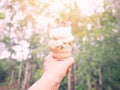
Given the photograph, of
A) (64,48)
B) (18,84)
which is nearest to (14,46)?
(18,84)

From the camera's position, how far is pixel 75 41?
572 cm

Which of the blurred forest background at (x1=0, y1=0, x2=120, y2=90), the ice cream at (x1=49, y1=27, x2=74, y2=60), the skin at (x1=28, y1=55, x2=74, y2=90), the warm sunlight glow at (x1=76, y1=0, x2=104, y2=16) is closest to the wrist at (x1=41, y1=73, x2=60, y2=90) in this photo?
the skin at (x1=28, y1=55, x2=74, y2=90)

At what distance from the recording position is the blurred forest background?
5605 mm

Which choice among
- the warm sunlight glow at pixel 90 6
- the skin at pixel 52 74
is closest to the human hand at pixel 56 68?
the skin at pixel 52 74

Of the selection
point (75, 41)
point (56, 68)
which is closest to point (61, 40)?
point (56, 68)

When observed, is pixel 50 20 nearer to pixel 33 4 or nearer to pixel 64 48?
pixel 33 4

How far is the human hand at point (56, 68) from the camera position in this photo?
73cm

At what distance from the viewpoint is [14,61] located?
569 centimetres

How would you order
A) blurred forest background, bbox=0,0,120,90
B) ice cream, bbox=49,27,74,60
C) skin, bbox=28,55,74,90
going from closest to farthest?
skin, bbox=28,55,74,90 < ice cream, bbox=49,27,74,60 < blurred forest background, bbox=0,0,120,90

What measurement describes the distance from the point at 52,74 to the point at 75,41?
16.5ft

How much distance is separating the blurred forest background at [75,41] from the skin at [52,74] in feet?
15.6

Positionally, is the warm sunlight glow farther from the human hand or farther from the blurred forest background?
the human hand

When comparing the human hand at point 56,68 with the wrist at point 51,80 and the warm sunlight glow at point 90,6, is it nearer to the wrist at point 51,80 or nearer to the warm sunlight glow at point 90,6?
the wrist at point 51,80

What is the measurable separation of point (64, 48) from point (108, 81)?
472 cm
